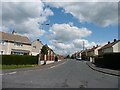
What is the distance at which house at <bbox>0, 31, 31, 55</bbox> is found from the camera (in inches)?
2438

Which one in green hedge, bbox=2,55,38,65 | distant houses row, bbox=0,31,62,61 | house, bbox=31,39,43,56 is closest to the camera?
green hedge, bbox=2,55,38,65

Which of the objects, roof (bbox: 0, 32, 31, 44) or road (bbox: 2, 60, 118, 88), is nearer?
road (bbox: 2, 60, 118, 88)

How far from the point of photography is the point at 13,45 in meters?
65.8

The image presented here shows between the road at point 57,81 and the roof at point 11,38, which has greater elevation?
the roof at point 11,38

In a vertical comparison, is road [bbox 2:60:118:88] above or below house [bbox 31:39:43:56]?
below

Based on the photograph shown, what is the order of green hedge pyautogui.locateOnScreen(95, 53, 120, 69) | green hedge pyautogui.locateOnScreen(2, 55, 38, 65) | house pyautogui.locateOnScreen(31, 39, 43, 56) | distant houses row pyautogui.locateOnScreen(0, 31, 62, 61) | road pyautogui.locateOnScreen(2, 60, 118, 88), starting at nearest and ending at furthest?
road pyautogui.locateOnScreen(2, 60, 118, 88), green hedge pyautogui.locateOnScreen(95, 53, 120, 69), green hedge pyautogui.locateOnScreen(2, 55, 38, 65), distant houses row pyautogui.locateOnScreen(0, 31, 62, 61), house pyautogui.locateOnScreen(31, 39, 43, 56)

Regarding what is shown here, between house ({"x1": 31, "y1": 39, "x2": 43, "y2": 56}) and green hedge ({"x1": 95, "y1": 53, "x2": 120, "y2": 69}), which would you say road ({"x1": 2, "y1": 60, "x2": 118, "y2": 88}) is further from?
house ({"x1": 31, "y1": 39, "x2": 43, "y2": 56})

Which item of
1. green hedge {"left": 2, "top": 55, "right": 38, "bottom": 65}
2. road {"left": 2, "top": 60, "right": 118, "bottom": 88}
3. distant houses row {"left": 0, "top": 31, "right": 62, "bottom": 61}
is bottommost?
road {"left": 2, "top": 60, "right": 118, "bottom": 88}

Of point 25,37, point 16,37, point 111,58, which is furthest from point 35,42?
point 111,58

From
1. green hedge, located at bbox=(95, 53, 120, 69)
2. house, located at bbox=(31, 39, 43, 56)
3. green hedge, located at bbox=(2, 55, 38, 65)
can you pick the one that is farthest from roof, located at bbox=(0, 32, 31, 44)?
green hedge, located at bbox=(95, 53, 120, 69)

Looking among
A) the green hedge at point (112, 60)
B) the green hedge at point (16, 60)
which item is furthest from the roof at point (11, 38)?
the green hedge at point (112, 60)

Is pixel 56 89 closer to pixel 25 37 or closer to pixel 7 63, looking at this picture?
pixel 7 63

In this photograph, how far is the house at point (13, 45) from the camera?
61912 millimetres

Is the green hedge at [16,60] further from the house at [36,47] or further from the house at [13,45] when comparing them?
the house at [36,47]
